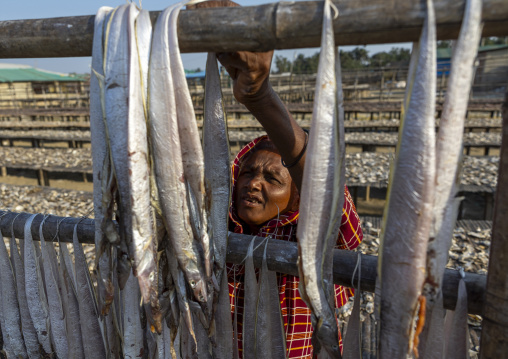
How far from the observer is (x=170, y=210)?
108 centimetres

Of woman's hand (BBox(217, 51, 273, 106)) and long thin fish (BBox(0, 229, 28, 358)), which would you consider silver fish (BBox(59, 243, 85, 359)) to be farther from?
woman's hand (BBox(217, 51, 273, 106))

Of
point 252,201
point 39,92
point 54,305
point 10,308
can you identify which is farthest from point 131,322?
point 39,92

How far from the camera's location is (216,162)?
1213 mm

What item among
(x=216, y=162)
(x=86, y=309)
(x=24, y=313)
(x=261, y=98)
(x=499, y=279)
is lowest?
(x=24, y=313)

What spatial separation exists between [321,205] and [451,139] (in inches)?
14.0

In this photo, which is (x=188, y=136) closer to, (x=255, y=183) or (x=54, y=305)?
(x=255, y=183)

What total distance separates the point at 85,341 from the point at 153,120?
1.21 m

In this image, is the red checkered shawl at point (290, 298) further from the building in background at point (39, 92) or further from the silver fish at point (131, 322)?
the building in background at point (39, 92)

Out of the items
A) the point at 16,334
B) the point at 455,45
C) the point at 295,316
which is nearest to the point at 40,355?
the point at 16,334

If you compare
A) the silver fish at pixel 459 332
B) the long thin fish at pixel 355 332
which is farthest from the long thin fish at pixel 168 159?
the silver fish at pixel 459 332

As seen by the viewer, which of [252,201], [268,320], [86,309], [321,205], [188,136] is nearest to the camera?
[321,205]

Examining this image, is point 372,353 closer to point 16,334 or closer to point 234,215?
point 234,215

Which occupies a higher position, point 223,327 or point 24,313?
point 223,327

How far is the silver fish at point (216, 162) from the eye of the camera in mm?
1147
